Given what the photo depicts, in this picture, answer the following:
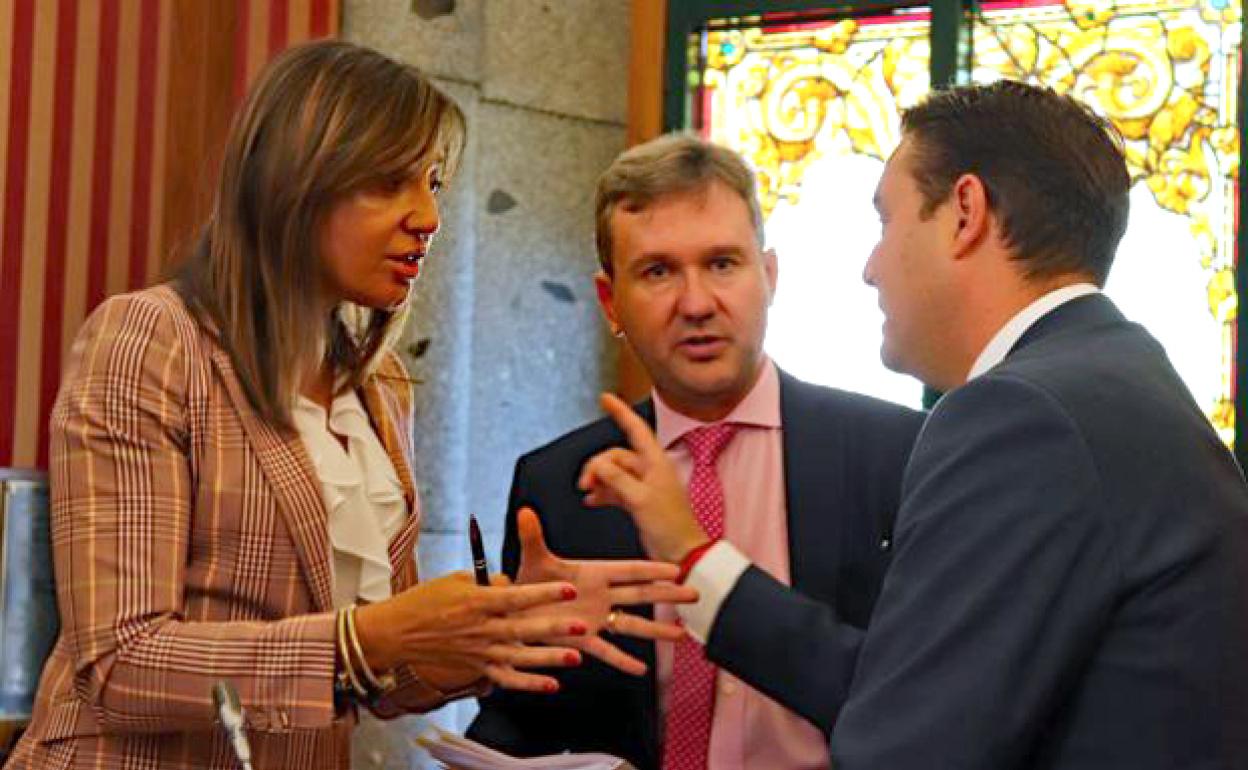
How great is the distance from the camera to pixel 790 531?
102 inches

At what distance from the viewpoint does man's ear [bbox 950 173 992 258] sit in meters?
1.98

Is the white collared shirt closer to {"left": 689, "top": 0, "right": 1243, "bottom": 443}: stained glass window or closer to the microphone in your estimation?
the microphone

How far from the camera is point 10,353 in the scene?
150 inches

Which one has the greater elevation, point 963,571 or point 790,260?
point 790,260

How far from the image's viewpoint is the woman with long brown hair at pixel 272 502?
7.31 ft

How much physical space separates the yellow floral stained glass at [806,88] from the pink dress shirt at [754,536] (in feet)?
4.51

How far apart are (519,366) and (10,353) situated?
38.8 inches

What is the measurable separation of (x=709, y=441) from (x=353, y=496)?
487 mm

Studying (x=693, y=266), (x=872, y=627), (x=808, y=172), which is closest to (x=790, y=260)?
(x=808, y=172)

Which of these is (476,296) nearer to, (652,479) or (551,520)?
(551,520)

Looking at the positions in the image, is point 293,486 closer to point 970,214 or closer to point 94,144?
A: point 970,214

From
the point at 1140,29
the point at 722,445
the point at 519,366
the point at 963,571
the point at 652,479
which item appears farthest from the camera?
the point at 519,366

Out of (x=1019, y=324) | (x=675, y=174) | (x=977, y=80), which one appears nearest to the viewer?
(x=1019, y=324)

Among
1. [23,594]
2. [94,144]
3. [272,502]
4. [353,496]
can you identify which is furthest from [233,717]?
[94,144]
